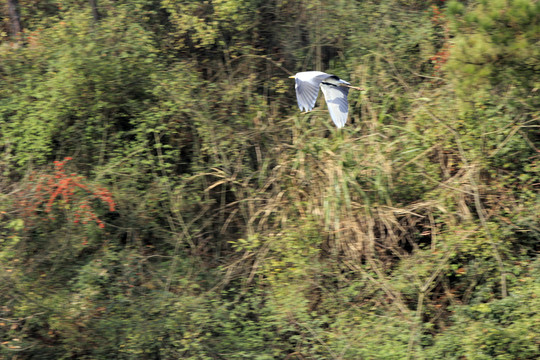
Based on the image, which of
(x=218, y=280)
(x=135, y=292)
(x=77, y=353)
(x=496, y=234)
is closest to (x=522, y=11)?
(x=496, y=234)

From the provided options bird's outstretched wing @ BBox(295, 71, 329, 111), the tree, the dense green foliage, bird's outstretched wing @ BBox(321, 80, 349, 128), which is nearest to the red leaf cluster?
the dense green foliage

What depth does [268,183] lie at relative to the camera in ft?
17.7

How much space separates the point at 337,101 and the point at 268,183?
103cm

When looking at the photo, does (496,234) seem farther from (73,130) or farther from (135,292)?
(73,130)

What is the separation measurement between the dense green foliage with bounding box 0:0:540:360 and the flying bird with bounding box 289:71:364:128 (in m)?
0.44

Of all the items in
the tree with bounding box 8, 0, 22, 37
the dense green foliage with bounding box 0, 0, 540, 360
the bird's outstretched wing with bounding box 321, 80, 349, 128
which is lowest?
the dense green foliage with bounding box 0, 0, 540, 360

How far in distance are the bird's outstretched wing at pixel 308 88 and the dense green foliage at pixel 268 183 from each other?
32.2 inches

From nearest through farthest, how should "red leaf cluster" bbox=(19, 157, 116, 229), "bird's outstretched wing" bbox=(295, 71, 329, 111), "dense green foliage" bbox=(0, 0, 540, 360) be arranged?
"dense green foliage" bbox=(0, 0, 540, 360) → "bird's outstretched wing" bbox=(295, 71, 329, 111) → "red leaf cluster" bbox=(19, 157, 116, 229)

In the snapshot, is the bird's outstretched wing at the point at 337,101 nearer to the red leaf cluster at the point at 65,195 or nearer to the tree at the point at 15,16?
the red leaf cluster at the point at 65,195

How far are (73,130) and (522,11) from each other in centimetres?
397

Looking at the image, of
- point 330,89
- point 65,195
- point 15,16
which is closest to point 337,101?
point 330,89

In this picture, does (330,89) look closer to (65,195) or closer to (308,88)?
(308,88)

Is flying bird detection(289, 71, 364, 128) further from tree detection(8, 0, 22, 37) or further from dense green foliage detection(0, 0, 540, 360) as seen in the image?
tree detection(8, 0, 22, 37)

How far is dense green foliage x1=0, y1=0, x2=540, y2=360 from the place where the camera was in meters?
4.28
